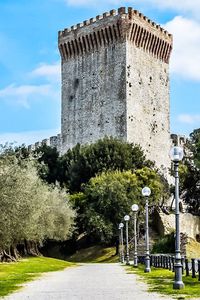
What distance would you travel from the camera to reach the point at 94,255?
65.4 meters

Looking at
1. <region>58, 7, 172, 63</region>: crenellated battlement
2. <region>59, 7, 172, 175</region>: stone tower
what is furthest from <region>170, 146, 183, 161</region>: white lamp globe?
<region>58, 7, 172, 63</region>: crenellated battlement

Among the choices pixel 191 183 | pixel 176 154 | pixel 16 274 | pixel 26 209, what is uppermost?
pixel 191 183

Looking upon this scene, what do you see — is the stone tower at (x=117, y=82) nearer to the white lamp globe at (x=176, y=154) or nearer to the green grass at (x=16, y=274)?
the green grass at (x=16, y=274)

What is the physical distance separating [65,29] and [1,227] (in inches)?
2131

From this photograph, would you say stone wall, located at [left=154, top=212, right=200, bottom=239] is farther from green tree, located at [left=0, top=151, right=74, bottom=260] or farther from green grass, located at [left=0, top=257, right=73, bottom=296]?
green grass, located at [left=0, top=257, right=73, bottom=296]

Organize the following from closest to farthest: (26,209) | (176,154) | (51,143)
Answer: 1. (176,154)
2. (26,209)
3. (51,143)

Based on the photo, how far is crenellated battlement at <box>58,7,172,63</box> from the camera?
7762 cm

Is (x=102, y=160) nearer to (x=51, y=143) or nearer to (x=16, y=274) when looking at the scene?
(x=51, y=143)

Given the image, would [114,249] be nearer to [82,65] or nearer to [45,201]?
[45,201]

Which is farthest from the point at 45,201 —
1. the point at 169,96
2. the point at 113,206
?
the point at 169,96

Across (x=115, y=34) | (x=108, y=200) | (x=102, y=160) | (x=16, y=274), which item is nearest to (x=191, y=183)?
(x=102, y=160)

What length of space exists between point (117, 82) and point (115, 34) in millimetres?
5748

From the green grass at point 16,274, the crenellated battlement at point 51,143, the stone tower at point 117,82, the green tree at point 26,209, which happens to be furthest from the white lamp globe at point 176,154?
the crenellated battlement at point 51,143

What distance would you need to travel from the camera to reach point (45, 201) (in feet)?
170
